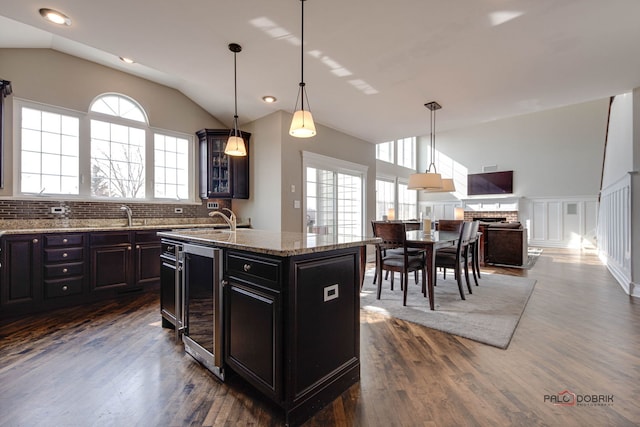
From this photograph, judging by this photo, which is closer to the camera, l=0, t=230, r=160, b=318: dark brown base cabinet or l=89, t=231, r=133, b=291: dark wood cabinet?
l=0, t=230, r=160, b=318: dark brown base cabinet

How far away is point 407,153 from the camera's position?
9672mm

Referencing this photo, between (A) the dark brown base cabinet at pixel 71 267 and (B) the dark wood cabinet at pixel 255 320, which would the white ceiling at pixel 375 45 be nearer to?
(B) the dark wood cabinet at pixel 255 320

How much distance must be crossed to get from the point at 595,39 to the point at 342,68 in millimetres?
Result: 2268

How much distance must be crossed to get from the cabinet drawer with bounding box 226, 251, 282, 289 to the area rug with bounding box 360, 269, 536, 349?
1.87 m

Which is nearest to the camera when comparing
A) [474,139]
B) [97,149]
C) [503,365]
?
[503,365]

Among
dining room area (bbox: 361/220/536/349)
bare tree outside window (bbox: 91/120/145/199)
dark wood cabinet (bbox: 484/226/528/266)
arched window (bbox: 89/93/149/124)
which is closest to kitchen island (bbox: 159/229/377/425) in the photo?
dining room area (bbox: 361/220/536/349)

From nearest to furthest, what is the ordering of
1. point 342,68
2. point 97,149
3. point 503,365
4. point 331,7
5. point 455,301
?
point 503,365, point 331,7, point 342,68, point 455,301, point 97,149

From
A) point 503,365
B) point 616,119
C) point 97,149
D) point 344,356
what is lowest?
point 503,365

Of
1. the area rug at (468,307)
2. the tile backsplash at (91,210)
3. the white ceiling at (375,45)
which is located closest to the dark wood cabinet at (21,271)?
the tile backsplash at (91,210)

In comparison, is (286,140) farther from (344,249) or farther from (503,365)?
(503,365)

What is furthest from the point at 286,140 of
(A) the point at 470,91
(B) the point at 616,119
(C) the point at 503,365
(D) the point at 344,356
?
(B) the point at 616,119

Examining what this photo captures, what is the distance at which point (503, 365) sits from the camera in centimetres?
197

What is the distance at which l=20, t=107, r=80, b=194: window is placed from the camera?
3.48m

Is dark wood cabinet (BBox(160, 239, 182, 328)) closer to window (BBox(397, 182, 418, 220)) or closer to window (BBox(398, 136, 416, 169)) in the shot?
window (BBox(397, 182, 418, 220))
